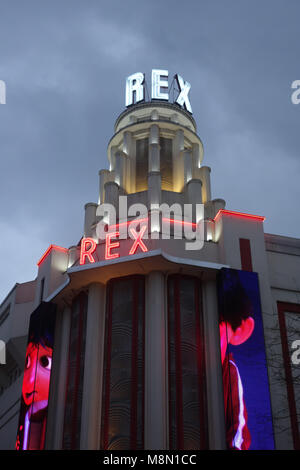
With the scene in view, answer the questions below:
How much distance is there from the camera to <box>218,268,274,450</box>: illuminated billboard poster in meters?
25.4

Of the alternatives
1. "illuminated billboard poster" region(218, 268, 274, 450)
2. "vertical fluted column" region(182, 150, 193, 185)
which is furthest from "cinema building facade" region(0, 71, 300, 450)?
"vertical fluted column" region(182, 150, 193, 185)

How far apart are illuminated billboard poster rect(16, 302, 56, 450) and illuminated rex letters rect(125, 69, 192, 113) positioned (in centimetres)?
1955

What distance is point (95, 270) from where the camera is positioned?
29.8 metres

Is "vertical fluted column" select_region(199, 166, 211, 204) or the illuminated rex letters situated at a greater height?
the illuminated rex letters

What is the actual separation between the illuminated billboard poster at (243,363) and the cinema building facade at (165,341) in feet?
0.16

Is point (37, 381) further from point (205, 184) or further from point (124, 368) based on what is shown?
point (205, 184)

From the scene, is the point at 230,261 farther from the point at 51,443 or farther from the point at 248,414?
the point at 51,443

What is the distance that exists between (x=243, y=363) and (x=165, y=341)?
3.92m

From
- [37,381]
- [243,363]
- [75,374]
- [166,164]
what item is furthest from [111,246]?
[166,164]

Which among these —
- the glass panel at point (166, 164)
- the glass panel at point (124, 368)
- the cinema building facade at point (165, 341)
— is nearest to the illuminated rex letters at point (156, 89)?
the glass panel at point (166, 164)

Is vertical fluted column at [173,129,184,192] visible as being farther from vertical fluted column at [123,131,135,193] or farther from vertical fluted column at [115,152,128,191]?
vertical fluted column at [115,152,128,191]

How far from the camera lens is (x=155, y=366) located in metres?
27.2
